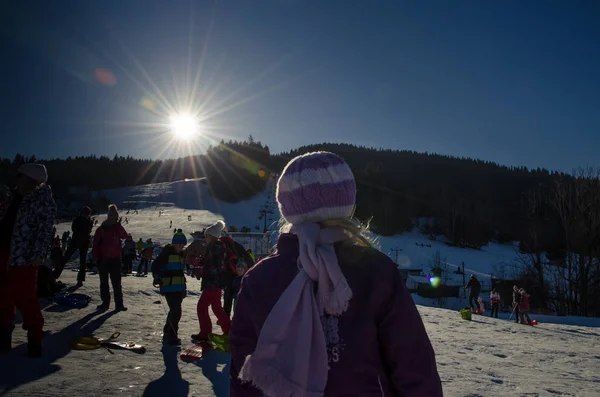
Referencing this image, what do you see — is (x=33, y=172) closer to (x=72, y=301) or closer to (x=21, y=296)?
(x=21, y=296)

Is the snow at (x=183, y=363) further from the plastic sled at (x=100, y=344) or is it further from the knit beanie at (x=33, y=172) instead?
the knit beanie at (x=33, y=172)

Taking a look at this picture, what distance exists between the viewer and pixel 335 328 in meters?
1.42

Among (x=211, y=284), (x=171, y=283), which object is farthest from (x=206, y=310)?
(x=171, y=283)

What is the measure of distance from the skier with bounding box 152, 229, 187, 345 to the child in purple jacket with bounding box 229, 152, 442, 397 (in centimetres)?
395

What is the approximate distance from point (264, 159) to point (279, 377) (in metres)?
98.5

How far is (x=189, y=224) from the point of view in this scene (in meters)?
45.4

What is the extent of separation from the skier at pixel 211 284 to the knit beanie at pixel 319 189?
414cm

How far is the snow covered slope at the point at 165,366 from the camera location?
3520 mm

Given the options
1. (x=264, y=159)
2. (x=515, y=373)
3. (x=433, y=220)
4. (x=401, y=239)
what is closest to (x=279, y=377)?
(x=515, y=373)

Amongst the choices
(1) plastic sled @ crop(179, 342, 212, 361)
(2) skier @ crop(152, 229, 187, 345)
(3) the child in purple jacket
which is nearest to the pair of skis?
(1) plastic sled @ crop(179, 342, 212, 361)

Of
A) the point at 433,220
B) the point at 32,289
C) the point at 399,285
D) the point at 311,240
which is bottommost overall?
the point at 32,289

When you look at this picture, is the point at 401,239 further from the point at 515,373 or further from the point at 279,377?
the point at 279,377

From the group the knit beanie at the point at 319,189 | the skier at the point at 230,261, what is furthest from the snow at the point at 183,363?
the knit beanie at the point at 319,189

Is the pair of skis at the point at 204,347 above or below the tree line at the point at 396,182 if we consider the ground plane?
below
